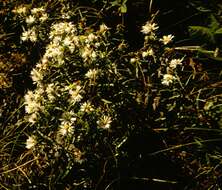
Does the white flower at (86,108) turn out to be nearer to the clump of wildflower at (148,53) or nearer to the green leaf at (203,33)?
the clump of wildflower at (148,53)

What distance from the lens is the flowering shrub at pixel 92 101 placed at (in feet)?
9.15

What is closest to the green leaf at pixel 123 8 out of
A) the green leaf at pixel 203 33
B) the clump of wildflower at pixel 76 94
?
the green leaf at pixel 203 33

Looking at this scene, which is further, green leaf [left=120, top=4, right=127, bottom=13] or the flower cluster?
green leaf [left=120, top=4, right=127, bottom=13]

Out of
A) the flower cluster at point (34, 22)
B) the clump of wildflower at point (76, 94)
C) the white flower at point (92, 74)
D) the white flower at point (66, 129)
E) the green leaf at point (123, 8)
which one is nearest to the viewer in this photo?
the white flower at point (66, 129)

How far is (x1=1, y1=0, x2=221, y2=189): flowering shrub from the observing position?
9.15ft

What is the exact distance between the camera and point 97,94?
2.92m

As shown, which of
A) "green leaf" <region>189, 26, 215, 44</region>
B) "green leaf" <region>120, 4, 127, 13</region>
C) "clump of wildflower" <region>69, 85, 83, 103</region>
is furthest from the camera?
"green leaf" <region>120, 4, 127, 13</region>

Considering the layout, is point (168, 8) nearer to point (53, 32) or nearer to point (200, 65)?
point (200, 65)

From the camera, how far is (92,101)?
293cm

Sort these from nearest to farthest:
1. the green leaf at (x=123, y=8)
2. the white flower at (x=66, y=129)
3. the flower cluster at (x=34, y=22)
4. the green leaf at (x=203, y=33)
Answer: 1. the white flower at (x=66, y=129)
2. the green leaf at (x=203, y=33)
3. the flower cluster at (x=34, y=22)
4. the green leaf at (x=123, y=8)

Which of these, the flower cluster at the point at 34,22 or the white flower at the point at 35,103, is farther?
the flower cluster at the point at 34,22

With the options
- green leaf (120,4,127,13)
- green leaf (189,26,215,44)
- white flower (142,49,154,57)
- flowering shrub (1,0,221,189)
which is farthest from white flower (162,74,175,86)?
green leaf (120,4,127,13)

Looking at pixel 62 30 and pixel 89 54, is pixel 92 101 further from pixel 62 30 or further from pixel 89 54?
pixel 62 30

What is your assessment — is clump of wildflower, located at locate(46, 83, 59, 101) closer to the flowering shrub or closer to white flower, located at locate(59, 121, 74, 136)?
the flowering shrub
